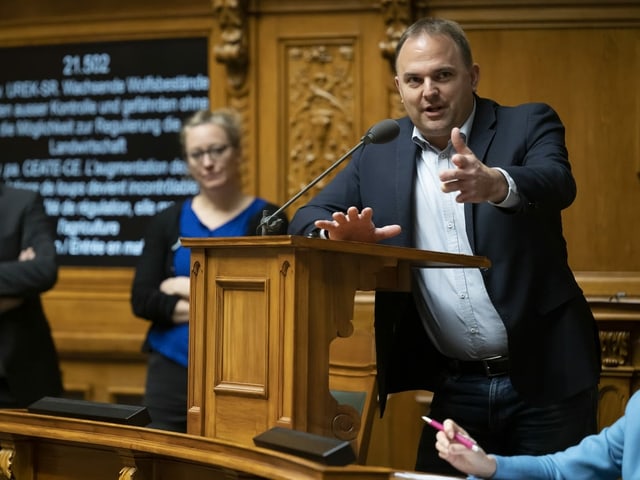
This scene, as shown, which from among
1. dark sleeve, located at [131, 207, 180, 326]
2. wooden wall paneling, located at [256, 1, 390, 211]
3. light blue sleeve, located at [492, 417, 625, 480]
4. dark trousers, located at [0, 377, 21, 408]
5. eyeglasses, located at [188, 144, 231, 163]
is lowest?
dark trousers, located at [0, 377, 21, 408]

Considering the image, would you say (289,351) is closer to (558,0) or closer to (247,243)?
(247,243)

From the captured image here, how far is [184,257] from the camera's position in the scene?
4219 millimetres

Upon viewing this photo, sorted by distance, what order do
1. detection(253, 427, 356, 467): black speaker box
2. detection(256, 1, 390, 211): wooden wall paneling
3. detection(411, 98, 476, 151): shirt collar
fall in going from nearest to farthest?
detection(253, 427, 356, 467): black speaker box
detection(411, 98, 476, 151): shirt collar
detection(256, 1, 390, 211): wooden wall paneling

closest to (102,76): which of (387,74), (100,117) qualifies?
(100,117)

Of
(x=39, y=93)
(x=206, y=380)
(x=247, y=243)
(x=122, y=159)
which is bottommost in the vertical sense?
(x=206, y=380)

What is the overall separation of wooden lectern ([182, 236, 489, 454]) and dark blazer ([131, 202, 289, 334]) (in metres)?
1.64

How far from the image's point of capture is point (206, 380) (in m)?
2.50

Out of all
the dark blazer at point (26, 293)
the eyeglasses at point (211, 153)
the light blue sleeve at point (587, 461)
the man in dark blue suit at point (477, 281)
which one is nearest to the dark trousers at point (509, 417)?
the man in dark blue suit at point (477, 281)

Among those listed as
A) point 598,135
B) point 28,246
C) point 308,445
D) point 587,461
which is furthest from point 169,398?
point 598,135

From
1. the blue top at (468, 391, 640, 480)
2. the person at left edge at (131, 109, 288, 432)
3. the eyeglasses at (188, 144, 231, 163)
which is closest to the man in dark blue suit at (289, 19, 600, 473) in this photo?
the blue top at (468, 391, 640, 480)

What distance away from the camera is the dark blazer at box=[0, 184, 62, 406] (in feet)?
13.7

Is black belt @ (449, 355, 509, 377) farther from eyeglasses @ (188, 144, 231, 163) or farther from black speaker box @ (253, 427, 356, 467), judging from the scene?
eyeglasses @ (188, 144, 231, 163)

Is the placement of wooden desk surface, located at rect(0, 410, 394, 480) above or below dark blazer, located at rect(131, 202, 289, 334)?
below

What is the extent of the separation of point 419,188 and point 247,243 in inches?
24.7
